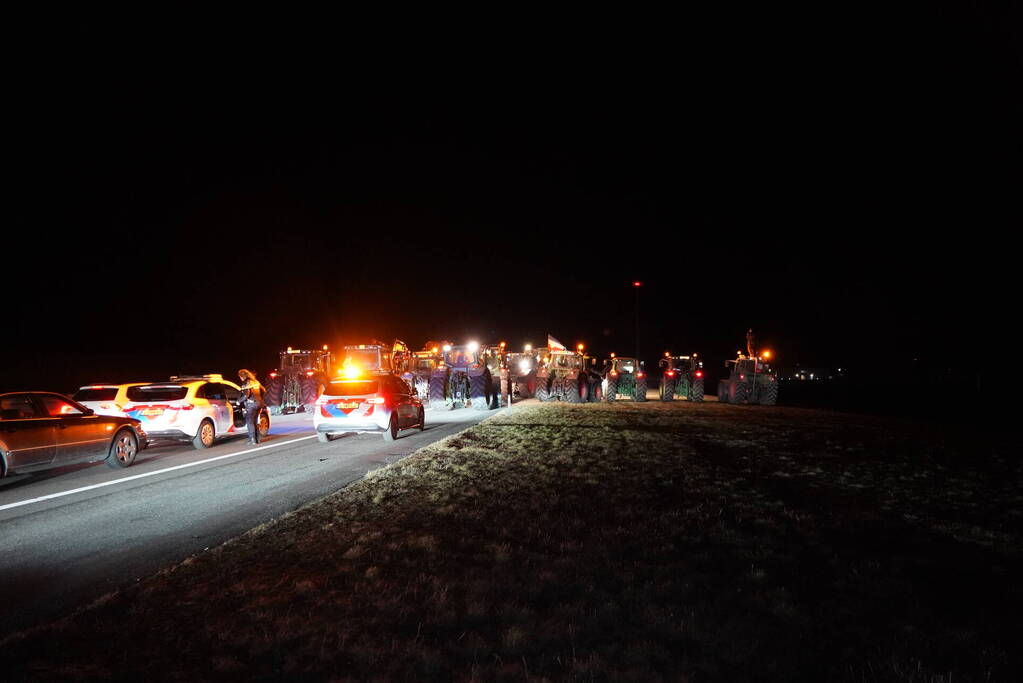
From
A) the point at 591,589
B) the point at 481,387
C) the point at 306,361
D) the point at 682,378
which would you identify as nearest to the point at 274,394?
the point at 306,361

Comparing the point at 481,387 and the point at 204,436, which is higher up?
the point at 481,387

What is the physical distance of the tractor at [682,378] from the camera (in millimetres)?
30264

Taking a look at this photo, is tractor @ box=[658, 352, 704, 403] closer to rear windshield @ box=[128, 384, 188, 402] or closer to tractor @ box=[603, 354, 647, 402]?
tractor @ box=[603, 354, 647, 402]

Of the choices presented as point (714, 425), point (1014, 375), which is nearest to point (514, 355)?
point (714, 425)

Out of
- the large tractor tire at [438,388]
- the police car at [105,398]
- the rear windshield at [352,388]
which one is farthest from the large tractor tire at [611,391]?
the police car at [105,398]

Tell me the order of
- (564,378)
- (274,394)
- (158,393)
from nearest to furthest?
(158,393) → (274,394) → (564,378)

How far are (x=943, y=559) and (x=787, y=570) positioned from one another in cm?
154

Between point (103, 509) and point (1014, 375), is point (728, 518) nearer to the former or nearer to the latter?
point (103, 509)

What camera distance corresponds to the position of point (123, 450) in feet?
37.7

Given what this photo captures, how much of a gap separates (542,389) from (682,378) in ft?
31.1

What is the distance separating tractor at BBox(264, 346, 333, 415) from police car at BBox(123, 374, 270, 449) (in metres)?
10.5

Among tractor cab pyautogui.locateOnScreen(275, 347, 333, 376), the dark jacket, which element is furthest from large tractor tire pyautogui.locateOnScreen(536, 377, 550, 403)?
the dark jacket

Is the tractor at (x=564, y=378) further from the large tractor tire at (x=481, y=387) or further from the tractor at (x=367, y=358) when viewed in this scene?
the tractor at (x=367, y=358)

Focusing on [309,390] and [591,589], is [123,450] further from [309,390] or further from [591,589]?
[309,390]
